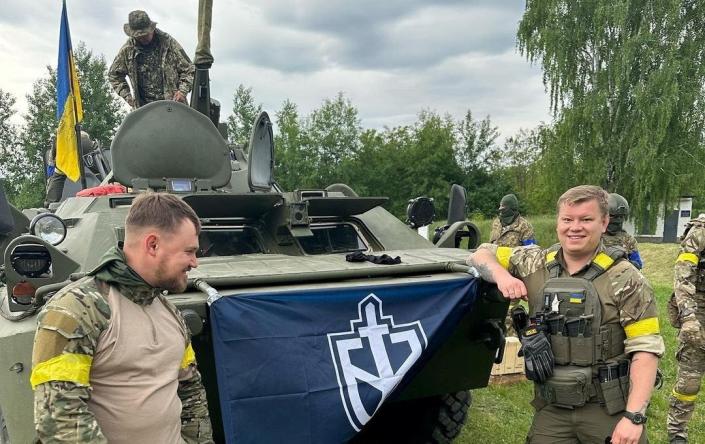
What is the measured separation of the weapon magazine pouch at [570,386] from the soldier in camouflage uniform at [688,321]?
1.79m

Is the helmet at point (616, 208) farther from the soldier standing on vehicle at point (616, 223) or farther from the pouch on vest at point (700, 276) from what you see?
the pouch on vest at point (700, 276)

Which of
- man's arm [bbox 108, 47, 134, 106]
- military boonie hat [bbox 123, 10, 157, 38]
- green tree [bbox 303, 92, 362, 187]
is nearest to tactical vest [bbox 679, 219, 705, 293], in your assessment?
military boonie hat [bbox 123, 10, 157, 38]

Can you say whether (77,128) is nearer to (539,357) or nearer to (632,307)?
(539,357)

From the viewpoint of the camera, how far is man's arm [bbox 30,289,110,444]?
1649 mm

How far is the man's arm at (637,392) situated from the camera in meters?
2.46

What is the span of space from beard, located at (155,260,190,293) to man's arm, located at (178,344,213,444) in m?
0.37

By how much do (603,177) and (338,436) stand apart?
20.3 m

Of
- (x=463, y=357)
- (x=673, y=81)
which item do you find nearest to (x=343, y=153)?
(x=673, y=81)

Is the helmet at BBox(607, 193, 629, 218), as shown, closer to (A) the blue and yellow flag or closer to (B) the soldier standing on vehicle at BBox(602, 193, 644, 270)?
(B) the soldier standing on vehicle at BBox(602, 193, 644, 270)

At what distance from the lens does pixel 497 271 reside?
289cm

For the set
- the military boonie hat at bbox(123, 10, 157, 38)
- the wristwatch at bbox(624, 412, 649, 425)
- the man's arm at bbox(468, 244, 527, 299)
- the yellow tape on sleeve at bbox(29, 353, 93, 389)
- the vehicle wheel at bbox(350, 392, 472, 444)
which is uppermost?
the military boonie hat at bbox(123, 10, 157, 38)

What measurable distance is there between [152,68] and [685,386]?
4.73m

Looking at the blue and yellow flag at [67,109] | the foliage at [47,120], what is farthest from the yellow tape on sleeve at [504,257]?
the foliage at [47,120]

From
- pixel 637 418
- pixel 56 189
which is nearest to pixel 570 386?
pixel 637 418
